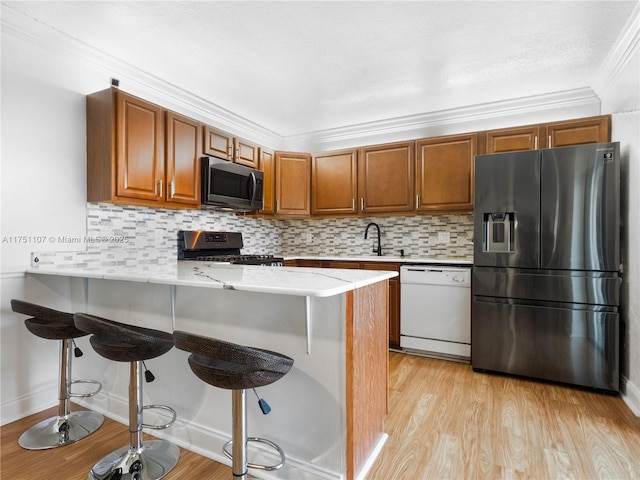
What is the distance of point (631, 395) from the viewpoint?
2334mm

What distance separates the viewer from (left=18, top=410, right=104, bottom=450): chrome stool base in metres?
1.89

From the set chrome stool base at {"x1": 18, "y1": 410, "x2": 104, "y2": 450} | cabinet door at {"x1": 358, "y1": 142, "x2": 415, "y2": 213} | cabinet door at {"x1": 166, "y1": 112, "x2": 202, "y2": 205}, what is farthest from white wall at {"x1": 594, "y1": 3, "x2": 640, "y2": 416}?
chrome stool base at {"x1": 18, "y1": 410, "x2": 104, "y2": 450}

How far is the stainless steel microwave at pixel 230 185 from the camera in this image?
3.20 meters

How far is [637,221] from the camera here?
2322 mm

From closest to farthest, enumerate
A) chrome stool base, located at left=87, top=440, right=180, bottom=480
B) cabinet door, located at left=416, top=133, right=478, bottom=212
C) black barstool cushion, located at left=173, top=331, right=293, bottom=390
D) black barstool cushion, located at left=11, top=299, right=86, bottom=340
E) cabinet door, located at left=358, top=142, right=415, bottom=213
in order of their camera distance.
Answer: black barstool cushion, located at left=173, top=331, right=293, bottom=390 < chrome stool base, located at left=87, top=440, right=180, bottom=480 < black barstool cushion, located at left=11, top=299, right=86, bottom=340 < cabinet door, located at left=416, top=133, right=478, bottom=212 < cabinet door, located at left=358, top=142, right=415, bottom=213

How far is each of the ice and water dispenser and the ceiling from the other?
3.93 ft

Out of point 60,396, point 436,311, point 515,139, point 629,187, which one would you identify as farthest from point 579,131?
point 60,396

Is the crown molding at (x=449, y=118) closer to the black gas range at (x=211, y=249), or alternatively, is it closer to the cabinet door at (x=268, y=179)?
the cabinet door at (x=268, y=179)

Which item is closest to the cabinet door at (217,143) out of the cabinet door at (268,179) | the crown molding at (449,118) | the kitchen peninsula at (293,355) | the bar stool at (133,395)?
the cabinet door at (268,179)

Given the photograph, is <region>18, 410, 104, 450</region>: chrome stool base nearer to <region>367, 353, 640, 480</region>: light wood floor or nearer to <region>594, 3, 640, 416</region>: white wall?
<region>367, 353, 640, 480</region>: light wood floor

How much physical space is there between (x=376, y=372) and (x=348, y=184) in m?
2.64

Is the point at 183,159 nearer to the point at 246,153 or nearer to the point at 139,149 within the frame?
the point at 139,149

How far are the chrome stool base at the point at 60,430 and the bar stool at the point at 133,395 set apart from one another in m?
0.38

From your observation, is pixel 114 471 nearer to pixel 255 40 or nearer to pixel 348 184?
pixel 255 40
